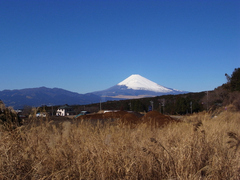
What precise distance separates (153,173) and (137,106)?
4359 cm

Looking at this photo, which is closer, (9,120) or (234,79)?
(9,120)

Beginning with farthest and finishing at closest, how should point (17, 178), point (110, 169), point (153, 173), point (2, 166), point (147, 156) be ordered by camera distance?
point (147, 156), point (153, 173), point (110, 169), point (2, 166), point (17, 178)

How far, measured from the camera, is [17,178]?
2.67 m

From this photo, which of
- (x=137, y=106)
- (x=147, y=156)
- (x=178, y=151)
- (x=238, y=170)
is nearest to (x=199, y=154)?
(x=178, y=151)

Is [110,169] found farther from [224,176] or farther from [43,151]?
[224,176]

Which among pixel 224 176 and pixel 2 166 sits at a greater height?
pixel 2 166

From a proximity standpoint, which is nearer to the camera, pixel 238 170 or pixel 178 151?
pixel 238 170

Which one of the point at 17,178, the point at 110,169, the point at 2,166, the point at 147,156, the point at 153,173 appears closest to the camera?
the point at 17,178

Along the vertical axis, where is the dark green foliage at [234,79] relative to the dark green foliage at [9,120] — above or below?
above

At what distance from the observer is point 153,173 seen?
3.30 m

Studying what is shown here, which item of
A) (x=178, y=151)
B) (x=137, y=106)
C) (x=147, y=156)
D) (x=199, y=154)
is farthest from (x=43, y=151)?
(x=137, y=106)

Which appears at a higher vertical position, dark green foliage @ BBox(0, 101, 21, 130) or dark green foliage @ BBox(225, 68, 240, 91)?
dark green foliage @ BBox(225, 68, 240, 91)

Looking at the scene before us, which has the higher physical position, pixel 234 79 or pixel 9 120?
pixel 234 79

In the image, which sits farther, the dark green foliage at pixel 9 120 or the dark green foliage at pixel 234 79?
the dark green foliage at pixel 234 79
